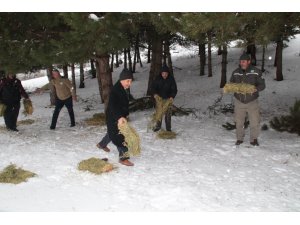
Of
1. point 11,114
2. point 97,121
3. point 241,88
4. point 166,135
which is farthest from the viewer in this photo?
point 97,121

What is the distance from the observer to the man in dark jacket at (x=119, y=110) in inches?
275

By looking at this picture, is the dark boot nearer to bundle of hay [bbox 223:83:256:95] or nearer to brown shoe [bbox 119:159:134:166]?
bundle of hay [bbox 223:83:256:95]

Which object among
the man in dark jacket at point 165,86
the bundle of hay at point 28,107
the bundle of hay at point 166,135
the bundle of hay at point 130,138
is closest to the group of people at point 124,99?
the man in dark jacket at point 165,86

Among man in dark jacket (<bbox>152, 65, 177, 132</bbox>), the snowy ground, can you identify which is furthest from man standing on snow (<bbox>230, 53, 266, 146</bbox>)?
man in dark jacket (<bbox>152, 65, 177, 132</bbox>)

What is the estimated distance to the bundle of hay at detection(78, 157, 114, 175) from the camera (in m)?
6.73

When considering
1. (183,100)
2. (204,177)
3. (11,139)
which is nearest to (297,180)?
(204,177)

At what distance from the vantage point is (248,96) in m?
8.28

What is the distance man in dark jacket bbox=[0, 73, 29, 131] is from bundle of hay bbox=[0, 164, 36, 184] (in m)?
4.08

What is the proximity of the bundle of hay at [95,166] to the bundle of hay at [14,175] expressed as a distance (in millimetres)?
937

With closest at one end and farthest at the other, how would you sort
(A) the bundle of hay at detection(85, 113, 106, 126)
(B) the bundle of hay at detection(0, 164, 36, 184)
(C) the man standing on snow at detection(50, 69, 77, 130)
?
(B) the bundle of hay at detection(0, 164, 36, 184), (C) the man standing on snow at detection(50, 69, 77, 130), (A) the bundle of hay at detection(85, 113, 106, 126)

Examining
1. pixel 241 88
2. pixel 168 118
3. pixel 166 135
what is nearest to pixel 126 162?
pixel 166 135

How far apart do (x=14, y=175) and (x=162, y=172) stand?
9.09 ft

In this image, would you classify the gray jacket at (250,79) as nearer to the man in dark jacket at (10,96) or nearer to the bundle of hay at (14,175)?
the bundle of hay at (14,175)

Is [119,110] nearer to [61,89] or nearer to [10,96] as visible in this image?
[61,89]
